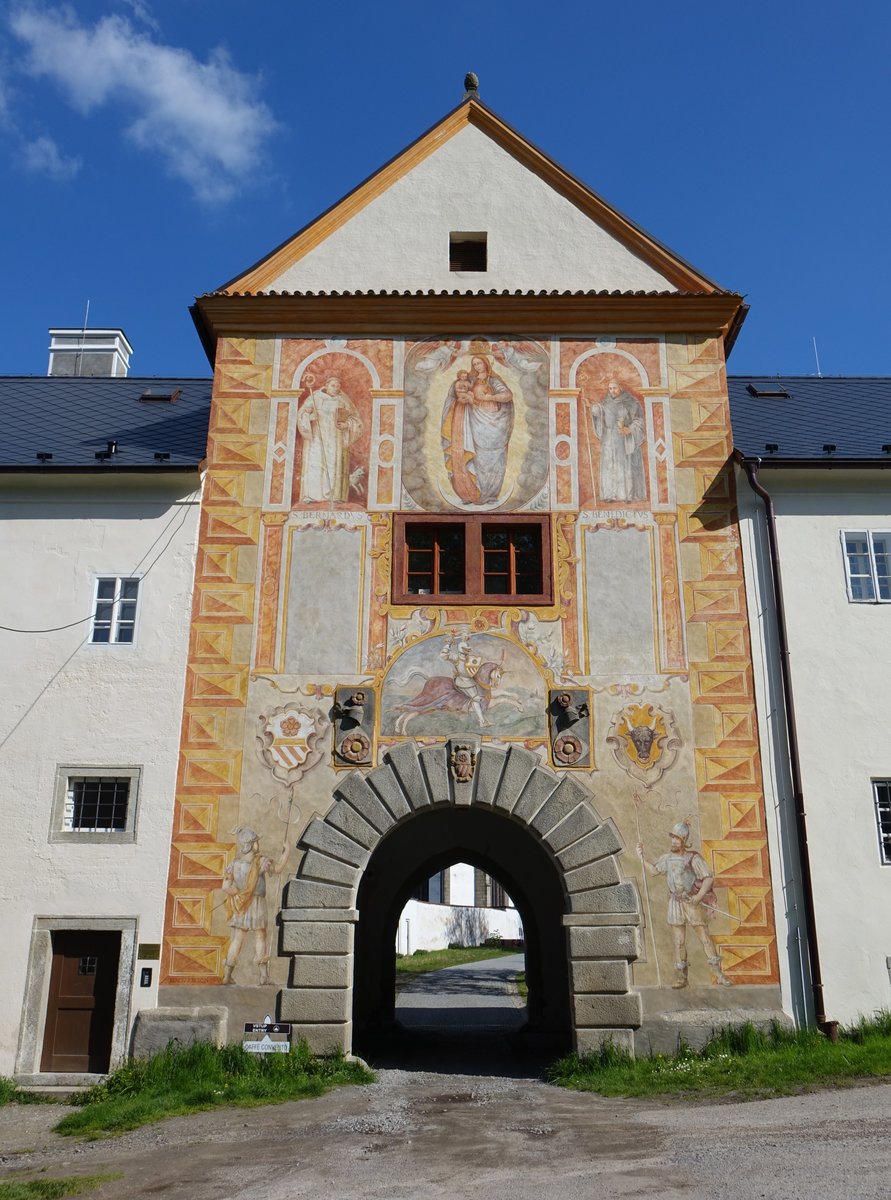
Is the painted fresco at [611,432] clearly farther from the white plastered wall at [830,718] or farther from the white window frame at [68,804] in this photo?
the white window frame at [68,804]

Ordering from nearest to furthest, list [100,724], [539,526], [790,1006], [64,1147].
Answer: [64,1147]
[790,1006]
[100,724]
[539,526]

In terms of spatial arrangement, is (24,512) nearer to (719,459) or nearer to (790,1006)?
(719,459)

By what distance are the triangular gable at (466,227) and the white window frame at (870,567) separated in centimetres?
426

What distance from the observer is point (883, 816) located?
47.3ft

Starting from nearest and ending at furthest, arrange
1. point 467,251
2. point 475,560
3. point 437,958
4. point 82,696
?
point 82,696
point 475,560
point 467,251
point 437,958

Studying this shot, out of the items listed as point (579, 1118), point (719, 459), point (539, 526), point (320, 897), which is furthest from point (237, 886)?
point (719, 459)

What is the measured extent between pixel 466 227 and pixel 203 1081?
12.7 meters

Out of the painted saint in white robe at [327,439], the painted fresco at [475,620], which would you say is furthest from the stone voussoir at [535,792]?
the painted saint in white robe at [327,439]

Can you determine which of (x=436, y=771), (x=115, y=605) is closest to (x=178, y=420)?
(x=115, y=605)

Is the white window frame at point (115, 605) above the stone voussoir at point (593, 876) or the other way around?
above

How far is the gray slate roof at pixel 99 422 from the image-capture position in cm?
1617

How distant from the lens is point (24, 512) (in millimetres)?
15898

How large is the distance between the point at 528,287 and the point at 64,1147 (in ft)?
42.2

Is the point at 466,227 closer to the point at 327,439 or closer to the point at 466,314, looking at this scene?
the point at 466,314
